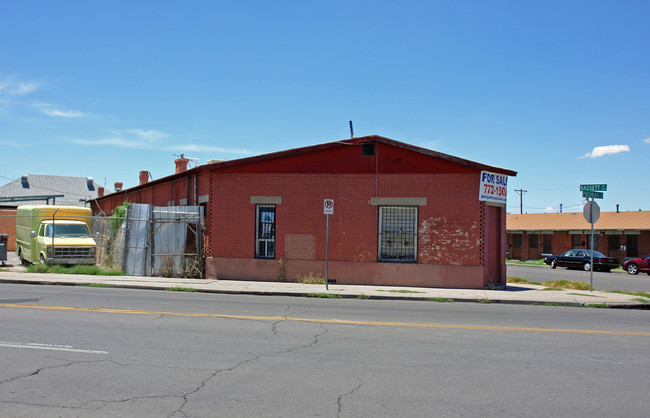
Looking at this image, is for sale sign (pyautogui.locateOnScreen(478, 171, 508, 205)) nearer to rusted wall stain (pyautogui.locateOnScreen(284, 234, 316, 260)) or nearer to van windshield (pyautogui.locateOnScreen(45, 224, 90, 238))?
rusted wall stain (pyautogui.locateOnScreen(284, 234, 316, 260))

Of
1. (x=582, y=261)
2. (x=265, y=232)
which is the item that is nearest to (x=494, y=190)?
(x=265, y=232)

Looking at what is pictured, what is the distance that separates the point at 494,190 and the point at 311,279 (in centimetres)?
690

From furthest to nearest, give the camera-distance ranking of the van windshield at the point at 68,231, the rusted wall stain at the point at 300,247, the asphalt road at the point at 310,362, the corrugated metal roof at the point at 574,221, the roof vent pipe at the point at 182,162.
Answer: the corrugated metal roof at the point at 574,221, the roof vent pipe at the point at 182,162, the van windshield at the point at 68,231, the rusted wall stain at the point at 300,247, the asphalt road at the point at 310,362

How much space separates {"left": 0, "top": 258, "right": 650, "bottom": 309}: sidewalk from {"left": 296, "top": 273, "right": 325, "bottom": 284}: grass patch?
472 millimetres

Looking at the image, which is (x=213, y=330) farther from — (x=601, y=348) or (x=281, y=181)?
(x=281, y=181)

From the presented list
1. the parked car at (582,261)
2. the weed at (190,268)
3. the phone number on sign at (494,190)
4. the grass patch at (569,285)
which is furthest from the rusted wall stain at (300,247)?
the parked car at (582,261)

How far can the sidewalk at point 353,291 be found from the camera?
48.0ft

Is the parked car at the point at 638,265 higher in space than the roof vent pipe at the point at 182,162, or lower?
lower

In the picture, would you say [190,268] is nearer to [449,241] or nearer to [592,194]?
[449,241]

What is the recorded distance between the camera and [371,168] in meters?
17.9

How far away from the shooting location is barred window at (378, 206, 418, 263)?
17688 millimetres

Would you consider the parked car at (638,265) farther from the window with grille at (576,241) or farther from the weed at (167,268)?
the weed at (167,268)

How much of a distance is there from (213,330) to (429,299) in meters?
7.48

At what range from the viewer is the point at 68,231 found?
21.3 m
